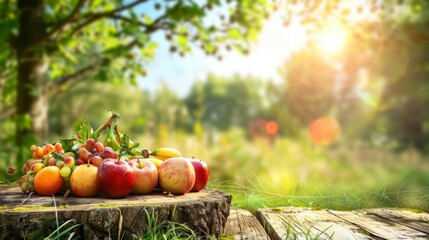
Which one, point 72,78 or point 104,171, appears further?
point 72,78

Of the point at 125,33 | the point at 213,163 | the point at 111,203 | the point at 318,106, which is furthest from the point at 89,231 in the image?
the point at 318,106

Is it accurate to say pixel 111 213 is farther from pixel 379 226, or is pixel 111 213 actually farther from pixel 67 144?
pixel 379 226

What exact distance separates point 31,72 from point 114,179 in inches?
206

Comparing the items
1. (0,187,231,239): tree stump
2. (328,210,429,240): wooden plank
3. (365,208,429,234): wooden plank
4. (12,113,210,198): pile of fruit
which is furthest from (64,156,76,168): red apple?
(365,208,429,234): wooden plank

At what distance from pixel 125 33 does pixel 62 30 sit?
1865 millimetres

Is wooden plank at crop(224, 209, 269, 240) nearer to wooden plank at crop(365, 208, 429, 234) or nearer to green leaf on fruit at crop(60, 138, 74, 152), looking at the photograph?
wooden plank at crop(365, 208, 429, 234)

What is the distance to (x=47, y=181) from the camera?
2.77 meters

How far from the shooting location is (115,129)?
332 centimetres

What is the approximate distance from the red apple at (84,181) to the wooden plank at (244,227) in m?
0.81

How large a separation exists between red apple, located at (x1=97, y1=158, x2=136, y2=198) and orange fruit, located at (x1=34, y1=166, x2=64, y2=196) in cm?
25

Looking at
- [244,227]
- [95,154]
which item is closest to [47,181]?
[95,154]

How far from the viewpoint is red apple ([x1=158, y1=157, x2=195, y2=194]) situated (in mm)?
2848

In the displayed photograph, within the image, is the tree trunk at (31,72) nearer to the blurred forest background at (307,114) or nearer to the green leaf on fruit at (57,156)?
the blurred forest background at (307,114)

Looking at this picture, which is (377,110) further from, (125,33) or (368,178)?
(125,33)
